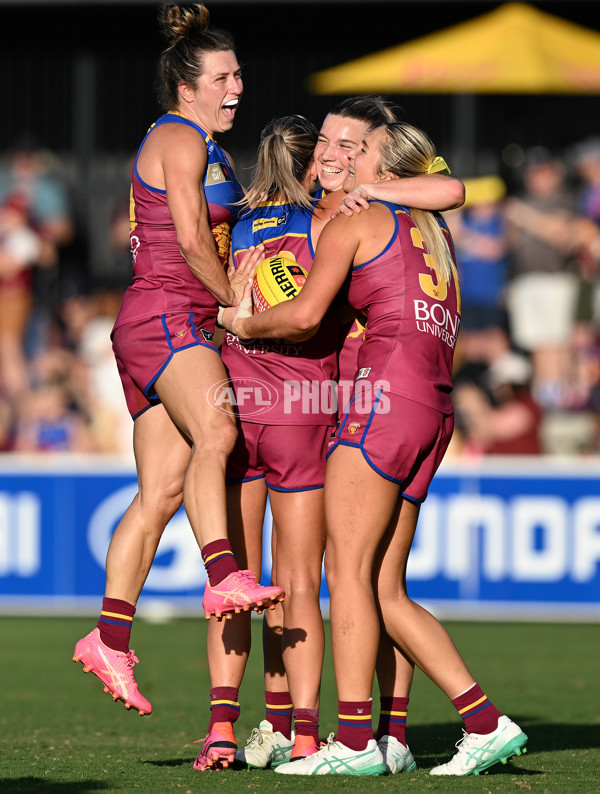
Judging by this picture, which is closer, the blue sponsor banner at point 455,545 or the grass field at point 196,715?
the grass field at point 196,715

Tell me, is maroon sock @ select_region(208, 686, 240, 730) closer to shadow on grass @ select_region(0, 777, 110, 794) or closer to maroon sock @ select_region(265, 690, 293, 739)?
maroon sock @ select_region(265, 690, 293, 739)

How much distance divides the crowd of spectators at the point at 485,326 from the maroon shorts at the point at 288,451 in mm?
6751

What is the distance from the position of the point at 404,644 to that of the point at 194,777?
2.91ft

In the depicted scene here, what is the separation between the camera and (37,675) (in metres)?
7.98

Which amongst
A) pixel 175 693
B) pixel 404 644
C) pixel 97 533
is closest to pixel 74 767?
pixel 404 644

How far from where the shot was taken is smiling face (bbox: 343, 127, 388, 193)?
15.9ft

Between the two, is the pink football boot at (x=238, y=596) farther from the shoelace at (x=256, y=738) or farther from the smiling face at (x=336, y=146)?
the smiling face at (x=336, y=146)

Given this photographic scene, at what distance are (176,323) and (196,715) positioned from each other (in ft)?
8.42

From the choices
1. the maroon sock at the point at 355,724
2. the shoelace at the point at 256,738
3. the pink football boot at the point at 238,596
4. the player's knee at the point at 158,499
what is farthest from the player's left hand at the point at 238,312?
the shoelace at the point at 256,738

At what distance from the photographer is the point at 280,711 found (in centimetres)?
509

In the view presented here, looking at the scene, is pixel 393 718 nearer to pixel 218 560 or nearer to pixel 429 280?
pixel 218 560

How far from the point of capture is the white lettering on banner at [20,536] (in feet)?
34.0

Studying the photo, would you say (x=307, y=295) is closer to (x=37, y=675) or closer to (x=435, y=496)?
(x=37, y=675)

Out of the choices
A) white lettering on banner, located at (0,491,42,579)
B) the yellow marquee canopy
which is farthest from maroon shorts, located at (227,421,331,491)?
the yellow marquee canopy
